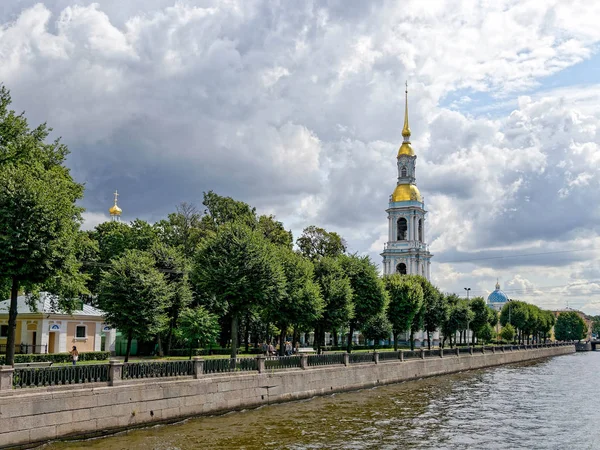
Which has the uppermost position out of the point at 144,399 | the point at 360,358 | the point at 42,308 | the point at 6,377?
the point at 42,308

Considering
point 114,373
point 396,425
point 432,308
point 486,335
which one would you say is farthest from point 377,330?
point 486,335

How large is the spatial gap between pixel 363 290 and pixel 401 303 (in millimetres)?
12430

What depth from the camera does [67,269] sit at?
103 feet

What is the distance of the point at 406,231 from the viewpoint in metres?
118

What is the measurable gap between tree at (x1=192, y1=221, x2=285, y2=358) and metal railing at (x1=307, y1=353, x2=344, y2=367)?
15.2 feet

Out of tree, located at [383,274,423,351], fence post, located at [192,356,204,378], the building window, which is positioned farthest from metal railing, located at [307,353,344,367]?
tree, located at [383,274,423,351]

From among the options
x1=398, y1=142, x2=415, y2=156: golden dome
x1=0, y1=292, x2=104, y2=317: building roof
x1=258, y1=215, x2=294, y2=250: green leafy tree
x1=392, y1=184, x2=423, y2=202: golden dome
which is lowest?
x1=0, y1=292, x2=104, y2=317: building roof

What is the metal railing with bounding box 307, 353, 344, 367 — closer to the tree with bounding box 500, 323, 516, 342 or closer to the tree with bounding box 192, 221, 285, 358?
the tree with bounding box 192, 221, 285, 358

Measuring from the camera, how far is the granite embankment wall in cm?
2195

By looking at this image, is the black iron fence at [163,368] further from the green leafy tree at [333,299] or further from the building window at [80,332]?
the building window at [80,332]

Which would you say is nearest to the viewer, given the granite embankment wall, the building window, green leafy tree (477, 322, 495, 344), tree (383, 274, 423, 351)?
the granite embankment wall

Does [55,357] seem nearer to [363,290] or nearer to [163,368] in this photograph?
[163,368]

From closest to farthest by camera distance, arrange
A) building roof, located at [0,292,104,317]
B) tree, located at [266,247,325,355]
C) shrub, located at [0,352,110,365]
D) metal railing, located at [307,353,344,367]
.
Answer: shrub, located at [0,352,110,365]
metal railing, located at [307,353,344,367]
tree, located at [266,247,325,355]
building roof, located at [0,292,104,317]

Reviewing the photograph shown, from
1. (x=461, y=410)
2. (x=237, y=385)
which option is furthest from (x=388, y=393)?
(x=237, y=385)
